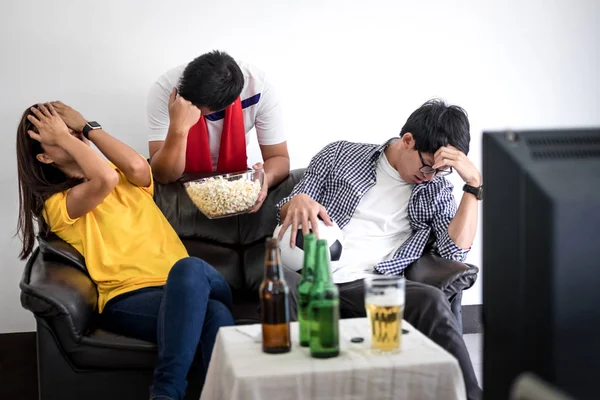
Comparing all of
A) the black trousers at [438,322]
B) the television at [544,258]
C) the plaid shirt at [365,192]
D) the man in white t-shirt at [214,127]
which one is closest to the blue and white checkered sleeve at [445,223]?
the plaid shirt at [365,192]

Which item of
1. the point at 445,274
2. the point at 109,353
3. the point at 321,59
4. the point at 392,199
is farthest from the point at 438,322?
the point at 321,59

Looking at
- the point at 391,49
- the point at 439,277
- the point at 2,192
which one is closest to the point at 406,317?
the point at 439,277

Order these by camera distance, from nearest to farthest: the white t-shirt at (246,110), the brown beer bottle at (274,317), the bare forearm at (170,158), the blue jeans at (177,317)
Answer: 1. the brown beer bottle at (274,317)
2. the blue jeans at (177,317)
3. the bare forearm at (170,158)
4. the white t-shirt at (246,110)

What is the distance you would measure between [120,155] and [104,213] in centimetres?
A: 21

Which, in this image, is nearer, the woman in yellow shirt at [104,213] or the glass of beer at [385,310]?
the glass of beer at [385,310]

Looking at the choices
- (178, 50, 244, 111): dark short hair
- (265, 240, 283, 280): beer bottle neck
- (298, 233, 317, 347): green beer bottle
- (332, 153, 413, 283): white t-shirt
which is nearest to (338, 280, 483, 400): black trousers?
(332, 153, 413, 283): white t-shirt

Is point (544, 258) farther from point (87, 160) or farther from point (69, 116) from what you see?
point (69, 116)

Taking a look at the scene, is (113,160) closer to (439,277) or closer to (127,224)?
(127,224)

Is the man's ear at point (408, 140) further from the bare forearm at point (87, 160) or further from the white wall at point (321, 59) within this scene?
the bare forearm at point (87, 160)

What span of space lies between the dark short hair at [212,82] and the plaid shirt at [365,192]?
43 centimetres

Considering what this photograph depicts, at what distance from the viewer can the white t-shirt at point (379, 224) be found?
8.82 feet

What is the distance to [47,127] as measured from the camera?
257cm

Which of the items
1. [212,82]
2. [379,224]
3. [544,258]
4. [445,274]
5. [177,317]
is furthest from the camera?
[379,224]

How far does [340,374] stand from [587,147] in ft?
2.44
